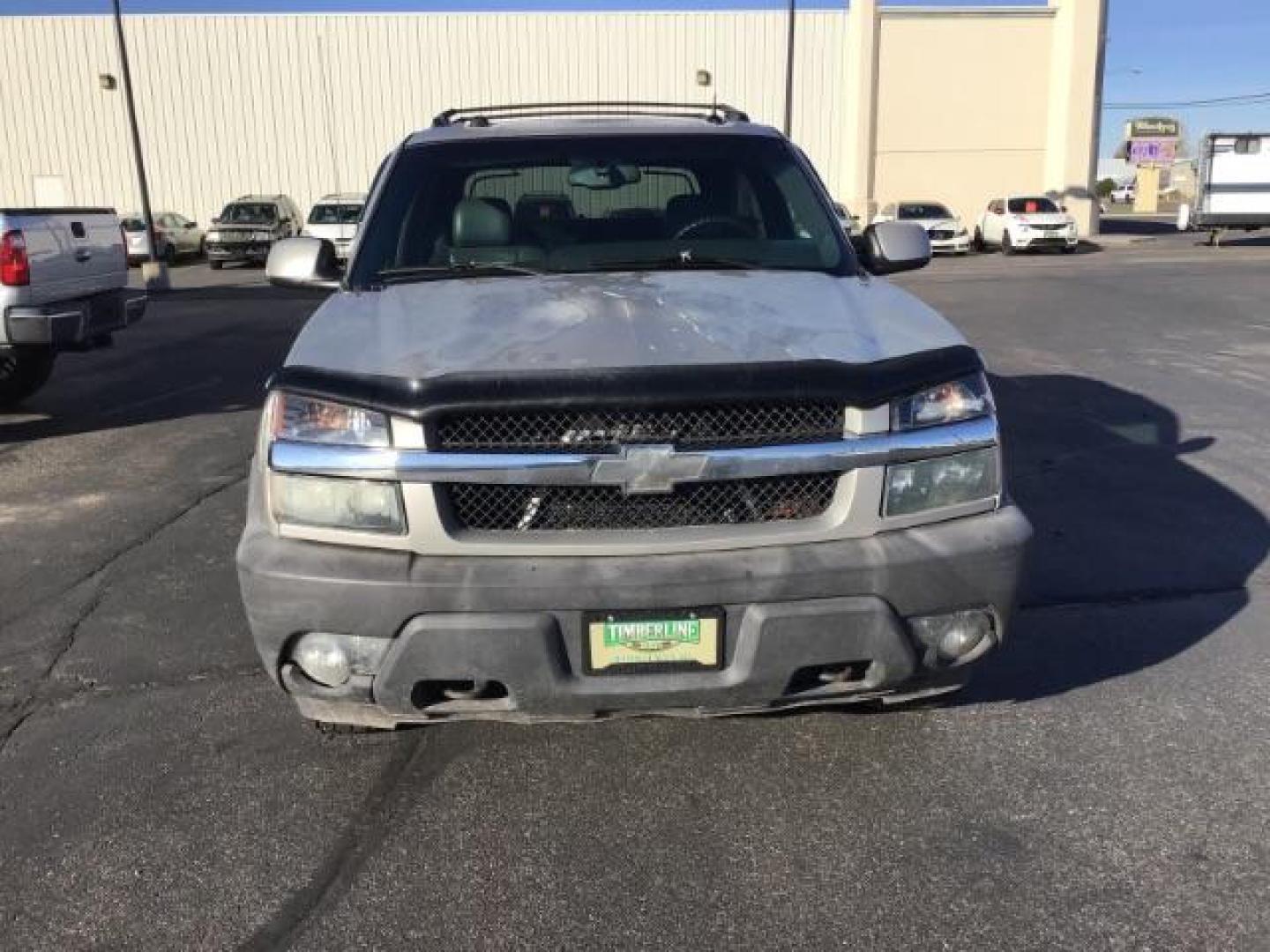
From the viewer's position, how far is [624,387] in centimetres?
273

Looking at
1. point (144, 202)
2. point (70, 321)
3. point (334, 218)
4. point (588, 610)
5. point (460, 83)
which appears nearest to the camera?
point (588, 610)

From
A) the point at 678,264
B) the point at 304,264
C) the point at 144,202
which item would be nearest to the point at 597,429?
the point at 678,264

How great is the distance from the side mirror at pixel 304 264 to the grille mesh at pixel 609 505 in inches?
73.9

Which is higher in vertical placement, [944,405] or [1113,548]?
[944,405]

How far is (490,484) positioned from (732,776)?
3.81 feet

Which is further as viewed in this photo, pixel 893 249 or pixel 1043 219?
pixel 1043 219

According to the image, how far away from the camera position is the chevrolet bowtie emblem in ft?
8.98

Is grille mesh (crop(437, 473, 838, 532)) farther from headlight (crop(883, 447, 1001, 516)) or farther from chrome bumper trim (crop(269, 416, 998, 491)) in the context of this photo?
headlight (crop(883, 447, 1001, 516))

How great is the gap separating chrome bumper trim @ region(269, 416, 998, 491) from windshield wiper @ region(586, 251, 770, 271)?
1282mm

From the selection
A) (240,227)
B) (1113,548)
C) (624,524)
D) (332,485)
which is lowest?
(1113,548)

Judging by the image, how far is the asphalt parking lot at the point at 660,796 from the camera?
8.63 ft

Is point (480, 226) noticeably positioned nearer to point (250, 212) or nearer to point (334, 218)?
point (334, 218)

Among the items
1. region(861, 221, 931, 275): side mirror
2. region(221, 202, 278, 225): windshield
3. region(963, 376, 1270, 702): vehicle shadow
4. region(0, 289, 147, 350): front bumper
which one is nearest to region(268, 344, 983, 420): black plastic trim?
region(963, 376, 1270, 702): vehicle shadow

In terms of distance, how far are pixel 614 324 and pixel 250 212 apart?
28.7m
